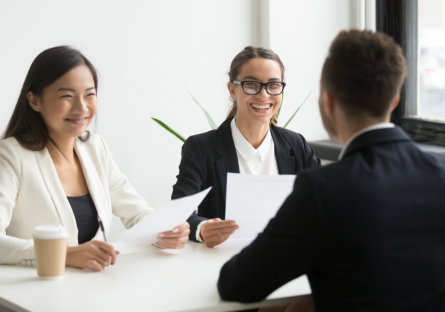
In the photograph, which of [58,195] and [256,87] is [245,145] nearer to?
[256,87]

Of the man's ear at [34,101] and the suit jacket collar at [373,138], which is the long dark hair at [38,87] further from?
the suit jacket collar at [373,138]

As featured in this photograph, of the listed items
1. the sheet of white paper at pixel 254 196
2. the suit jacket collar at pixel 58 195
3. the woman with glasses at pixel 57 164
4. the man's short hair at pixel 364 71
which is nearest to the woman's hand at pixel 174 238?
the woman with glasses at pixel 57 164

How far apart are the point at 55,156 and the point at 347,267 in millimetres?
1219

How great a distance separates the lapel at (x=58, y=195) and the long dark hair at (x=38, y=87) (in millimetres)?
66

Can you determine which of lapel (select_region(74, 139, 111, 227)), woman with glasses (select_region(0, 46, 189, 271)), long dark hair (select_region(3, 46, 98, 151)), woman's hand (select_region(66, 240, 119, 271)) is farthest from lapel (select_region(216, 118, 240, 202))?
woman's hand (select_region(66, 240, 119, 271))

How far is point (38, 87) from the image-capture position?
1.82m

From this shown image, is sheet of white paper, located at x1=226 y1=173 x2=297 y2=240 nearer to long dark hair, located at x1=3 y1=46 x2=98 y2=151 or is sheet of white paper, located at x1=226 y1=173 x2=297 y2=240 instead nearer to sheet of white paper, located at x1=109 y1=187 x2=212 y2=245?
sheet of white paper, located at x1=109 y1=187 x2=212 y2=245

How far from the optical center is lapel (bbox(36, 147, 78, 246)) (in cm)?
175

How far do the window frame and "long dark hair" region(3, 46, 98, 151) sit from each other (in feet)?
7.19

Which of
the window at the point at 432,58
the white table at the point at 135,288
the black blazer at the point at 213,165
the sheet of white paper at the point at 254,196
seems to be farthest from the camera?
the window at the point at 432,58

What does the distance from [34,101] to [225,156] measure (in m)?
0.76

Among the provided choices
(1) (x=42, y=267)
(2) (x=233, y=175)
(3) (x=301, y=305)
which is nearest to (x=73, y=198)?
(1) (x=42, y=267)

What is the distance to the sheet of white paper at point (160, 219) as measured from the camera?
56.9 inches

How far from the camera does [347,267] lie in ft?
3.51
